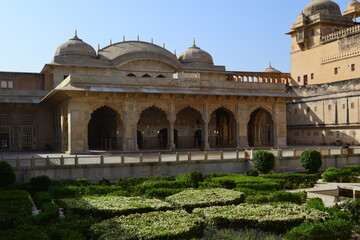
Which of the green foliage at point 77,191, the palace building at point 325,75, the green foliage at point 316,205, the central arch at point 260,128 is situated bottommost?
the green foliage at point 77,191

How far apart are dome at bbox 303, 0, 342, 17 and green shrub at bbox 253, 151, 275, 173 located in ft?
72.5

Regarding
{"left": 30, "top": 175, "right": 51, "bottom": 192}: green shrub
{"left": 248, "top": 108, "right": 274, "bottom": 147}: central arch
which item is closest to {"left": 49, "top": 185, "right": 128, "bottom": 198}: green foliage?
{"left": 30, "top": 175, "right": 51, "bottom": 192}: green shrub

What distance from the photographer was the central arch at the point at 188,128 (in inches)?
1035

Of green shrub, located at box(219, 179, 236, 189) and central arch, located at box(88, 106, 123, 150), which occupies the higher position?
central arch, located at box(88, 106, 123, 150)

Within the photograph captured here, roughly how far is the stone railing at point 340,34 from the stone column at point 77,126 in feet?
69.1

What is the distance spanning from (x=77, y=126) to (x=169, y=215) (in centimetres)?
1404

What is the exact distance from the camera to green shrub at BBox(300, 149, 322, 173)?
55.0 ft

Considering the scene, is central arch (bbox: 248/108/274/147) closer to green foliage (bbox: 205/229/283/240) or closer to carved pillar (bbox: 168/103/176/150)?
carved pillar (bbox: 168/103/176/150)

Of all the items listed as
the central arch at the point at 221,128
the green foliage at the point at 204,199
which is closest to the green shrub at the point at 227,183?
the green foliage at the point at 204,199

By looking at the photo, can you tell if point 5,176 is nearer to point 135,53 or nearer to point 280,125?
point 135,53

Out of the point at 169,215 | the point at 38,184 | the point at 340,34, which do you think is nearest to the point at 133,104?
the point at 38,184

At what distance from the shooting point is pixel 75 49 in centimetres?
2867

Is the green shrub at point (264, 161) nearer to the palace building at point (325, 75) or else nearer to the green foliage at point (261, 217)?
the green foliage at point (261, 217)

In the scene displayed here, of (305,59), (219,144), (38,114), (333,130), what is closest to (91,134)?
(38,114)
